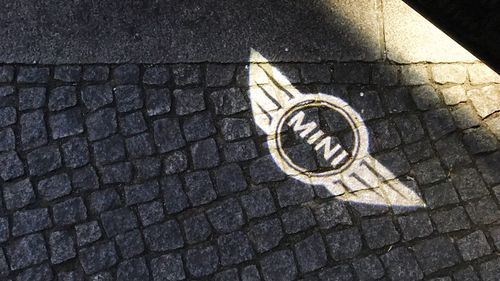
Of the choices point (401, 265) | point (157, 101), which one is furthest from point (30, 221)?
point (401, 265)

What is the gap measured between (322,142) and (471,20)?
4.84ft

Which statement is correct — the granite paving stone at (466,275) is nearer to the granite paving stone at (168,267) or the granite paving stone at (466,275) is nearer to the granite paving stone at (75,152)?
the granite paving stone at (168,267)

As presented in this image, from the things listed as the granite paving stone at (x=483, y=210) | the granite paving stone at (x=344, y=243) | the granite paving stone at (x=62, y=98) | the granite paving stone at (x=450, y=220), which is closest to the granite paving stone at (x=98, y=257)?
the granite paving stone at (x=62, y=98)

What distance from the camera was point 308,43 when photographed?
4.45 meters

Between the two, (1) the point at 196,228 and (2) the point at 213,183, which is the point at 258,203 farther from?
(1) the point at 196,228

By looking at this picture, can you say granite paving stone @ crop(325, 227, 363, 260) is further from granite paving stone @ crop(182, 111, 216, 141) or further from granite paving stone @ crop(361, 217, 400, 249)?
granite paving stone @ crop(182, 111, 216, 141)

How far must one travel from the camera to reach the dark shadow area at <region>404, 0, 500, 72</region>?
2.87 meters

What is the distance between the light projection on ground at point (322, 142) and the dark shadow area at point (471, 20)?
3.89 ft

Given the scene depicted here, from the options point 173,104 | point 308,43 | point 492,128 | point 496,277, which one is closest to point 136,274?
point 173,104

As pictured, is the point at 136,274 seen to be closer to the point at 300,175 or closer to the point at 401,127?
the point at 300,175

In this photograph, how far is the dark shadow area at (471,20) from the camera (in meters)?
2.87

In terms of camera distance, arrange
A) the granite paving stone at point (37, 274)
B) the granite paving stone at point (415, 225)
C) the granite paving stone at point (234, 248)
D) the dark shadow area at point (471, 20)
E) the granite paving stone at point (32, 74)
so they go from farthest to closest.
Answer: the granite paving stone at point (32, 74)
the granite paving stone at point (415, 225)
the granite paving stone at point (234, 248)
the granite paving stone at point (37, 274)
the dark shadow area at point (471, 20)

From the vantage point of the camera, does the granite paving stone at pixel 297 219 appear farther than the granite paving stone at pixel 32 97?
No

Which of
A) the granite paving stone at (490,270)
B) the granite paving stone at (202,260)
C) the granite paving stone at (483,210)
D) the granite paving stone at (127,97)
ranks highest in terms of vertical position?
the granite paving stone at (127,97)
